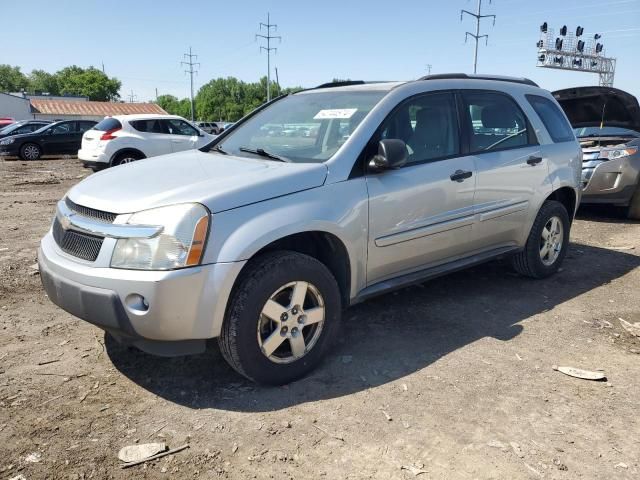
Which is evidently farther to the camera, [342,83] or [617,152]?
[617,152]

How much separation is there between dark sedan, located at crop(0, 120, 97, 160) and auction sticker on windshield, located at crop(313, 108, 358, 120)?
Result: 58.5 ft

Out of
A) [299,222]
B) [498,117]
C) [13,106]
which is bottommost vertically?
[299,222]

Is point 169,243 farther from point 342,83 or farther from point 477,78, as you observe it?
point 477,78

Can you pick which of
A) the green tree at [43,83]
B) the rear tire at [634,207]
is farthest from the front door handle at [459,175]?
the green tree at [43,83]

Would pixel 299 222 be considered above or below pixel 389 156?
below

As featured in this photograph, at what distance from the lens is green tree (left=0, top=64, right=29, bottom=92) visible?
398ft

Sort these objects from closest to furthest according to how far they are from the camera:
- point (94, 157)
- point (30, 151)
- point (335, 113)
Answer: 1. point (335, 113)
2. point (94, 157)
3. point (30, 151)

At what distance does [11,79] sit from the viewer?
122562 millimetres

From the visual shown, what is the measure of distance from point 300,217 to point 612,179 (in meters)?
6.35

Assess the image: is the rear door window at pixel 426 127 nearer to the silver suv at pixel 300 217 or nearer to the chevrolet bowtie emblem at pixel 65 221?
the silver suv at pixel 300 217

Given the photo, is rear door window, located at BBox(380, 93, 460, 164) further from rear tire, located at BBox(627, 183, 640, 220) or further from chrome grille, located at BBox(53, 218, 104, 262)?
rear tire, located at BBox(627, 183, 640, 220)

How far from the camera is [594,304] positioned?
176 inches

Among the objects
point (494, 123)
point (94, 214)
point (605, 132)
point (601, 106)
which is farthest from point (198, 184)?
point (605, 132)

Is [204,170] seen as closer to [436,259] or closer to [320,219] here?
[320,219]
